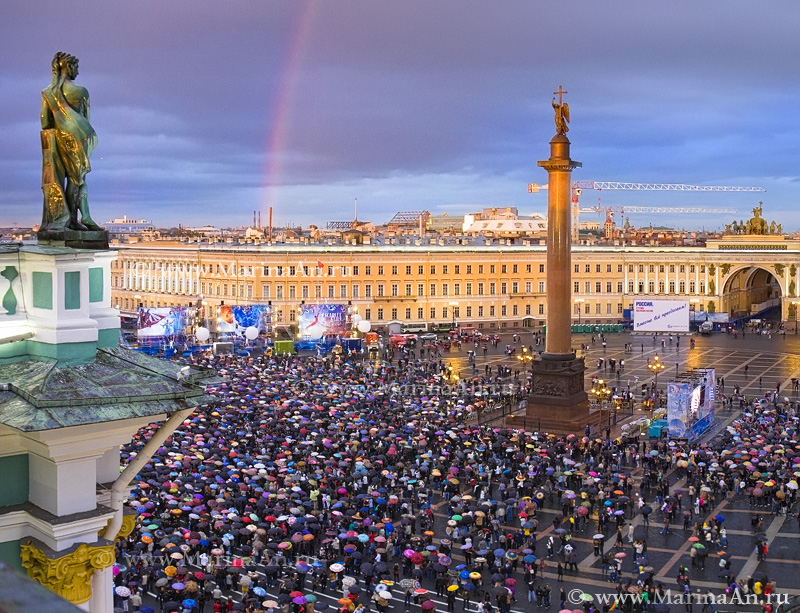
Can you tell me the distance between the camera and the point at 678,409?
38.7 m

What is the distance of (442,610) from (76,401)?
16.9m

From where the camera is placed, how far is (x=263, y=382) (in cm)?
5044

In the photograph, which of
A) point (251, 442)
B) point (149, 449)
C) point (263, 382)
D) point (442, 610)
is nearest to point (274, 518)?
point (442, 610)

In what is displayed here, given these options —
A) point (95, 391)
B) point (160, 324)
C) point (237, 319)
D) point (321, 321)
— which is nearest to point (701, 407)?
point (321, 321)

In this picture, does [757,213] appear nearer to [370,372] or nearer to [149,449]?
[370,372]

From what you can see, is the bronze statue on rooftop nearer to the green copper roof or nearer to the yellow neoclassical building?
the green copper roof

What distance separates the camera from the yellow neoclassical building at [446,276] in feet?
297

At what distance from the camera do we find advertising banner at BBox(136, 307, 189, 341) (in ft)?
224

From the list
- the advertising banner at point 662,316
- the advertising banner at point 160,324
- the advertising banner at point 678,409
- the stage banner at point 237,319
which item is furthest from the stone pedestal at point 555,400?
the advertising banner at point 160,324

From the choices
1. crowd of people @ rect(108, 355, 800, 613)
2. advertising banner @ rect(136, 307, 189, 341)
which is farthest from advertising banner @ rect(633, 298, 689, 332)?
advertising banner @ rect(136, 307, 189, 341)

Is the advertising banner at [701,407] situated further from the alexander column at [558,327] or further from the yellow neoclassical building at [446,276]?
the yellow neoclassical building at [446,276]

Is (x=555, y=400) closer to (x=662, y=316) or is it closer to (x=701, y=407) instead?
(x=701, y=407)

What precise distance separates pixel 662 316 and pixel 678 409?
36248 millimetres

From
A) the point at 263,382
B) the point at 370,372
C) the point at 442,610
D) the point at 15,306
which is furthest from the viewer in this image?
the point at 370,372
